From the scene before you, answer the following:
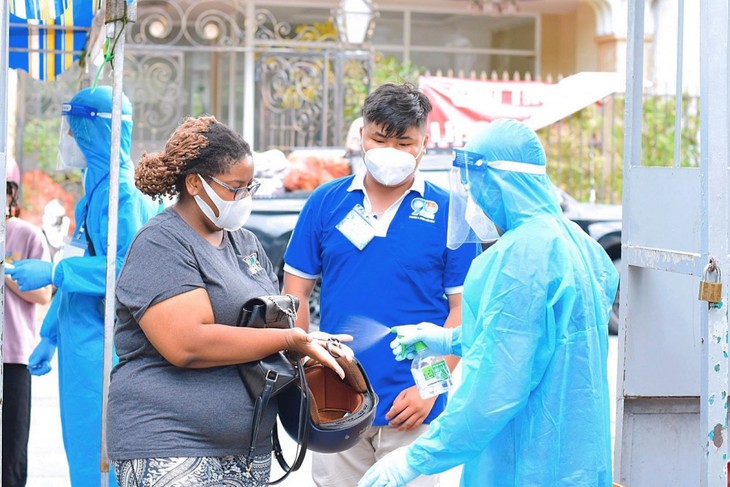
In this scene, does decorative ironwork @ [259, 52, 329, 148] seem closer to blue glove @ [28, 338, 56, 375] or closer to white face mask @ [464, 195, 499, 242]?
blue glove @ [28, 338, 56, 375]

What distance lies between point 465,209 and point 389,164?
613mm

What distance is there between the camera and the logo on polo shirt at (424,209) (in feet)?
13.1

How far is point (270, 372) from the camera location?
3121 mm

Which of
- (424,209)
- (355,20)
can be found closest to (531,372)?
(424,209)

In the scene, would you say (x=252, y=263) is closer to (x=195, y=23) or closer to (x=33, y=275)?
(x=33, y=275)

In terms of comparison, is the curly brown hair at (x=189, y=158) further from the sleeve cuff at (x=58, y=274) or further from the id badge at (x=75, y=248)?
the id badge at (x=75, y=248)

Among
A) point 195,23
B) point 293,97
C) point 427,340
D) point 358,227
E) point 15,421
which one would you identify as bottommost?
point 15,421

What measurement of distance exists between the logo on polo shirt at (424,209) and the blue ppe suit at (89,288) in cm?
125

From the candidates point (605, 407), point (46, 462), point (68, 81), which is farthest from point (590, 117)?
point (605, 407)

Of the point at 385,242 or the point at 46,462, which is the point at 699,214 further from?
the point at 46,462

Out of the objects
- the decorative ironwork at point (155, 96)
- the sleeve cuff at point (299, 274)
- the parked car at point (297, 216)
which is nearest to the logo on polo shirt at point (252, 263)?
the sleeve cuff at point (299, 274)

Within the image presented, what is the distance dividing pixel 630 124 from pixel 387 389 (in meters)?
1.25

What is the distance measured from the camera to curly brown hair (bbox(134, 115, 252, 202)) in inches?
127

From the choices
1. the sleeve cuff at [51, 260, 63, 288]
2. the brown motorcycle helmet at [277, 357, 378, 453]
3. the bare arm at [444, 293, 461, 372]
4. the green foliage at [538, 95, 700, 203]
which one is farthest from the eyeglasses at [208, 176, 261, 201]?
the green foliage at [538, 95, 700, 203]
